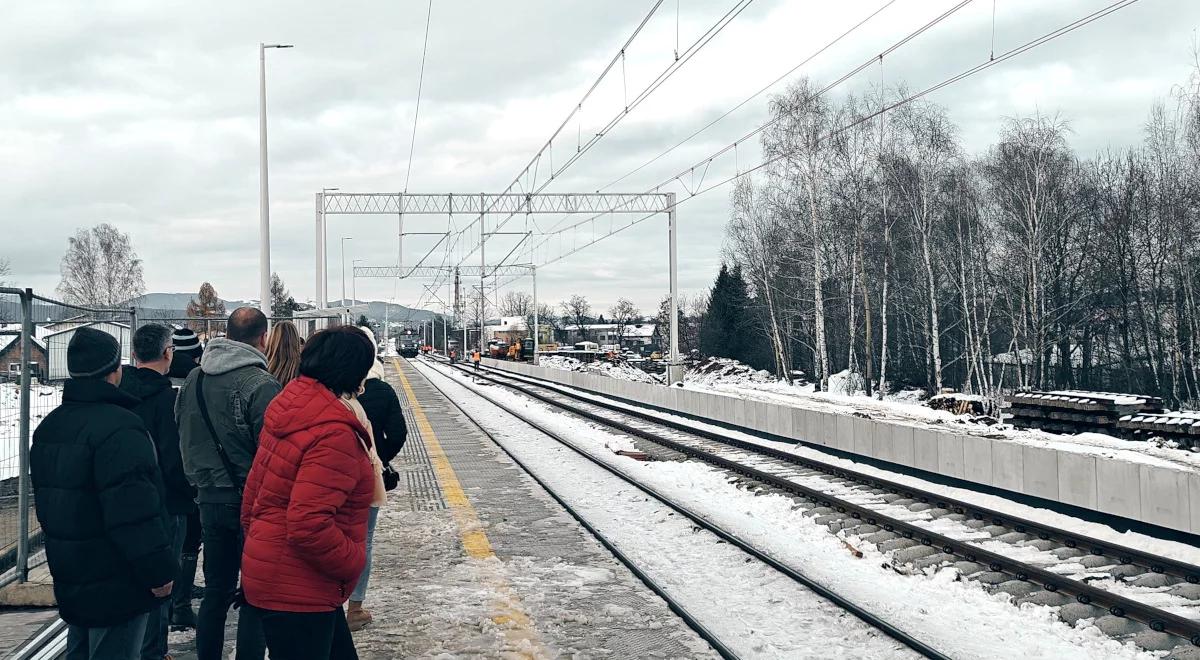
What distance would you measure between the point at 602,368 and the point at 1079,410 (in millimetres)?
41610

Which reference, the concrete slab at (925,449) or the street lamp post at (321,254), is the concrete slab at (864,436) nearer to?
the concrete slab at (925,449)

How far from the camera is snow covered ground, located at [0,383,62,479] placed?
6367 millimetres

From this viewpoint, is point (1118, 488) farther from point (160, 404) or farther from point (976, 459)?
point (160, 404)

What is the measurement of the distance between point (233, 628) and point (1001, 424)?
19.3 m

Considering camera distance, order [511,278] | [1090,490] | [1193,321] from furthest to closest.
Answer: [511,278]
[1193,321]
[1090,490]

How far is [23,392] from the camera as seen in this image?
6379 millimetres

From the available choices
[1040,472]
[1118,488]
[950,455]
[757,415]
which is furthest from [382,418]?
[757,415]

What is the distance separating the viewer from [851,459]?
15.4 metres

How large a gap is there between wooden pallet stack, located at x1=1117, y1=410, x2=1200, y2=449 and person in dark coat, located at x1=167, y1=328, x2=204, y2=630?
1689 centimetres

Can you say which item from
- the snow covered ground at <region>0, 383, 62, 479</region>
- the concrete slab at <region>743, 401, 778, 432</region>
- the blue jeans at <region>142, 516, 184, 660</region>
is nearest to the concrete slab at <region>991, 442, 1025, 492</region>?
the concrete slab at <region>743, 401, 778, 432</region>

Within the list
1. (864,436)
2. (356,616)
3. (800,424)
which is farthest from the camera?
(800,424)

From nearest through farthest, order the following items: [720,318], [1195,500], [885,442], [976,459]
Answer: [1195,500]
[976,459]
[885,442]
[720,318]

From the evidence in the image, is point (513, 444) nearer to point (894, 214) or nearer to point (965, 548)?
point (965, 548)

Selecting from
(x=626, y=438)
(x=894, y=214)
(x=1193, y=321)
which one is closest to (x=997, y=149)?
(x=894, y=214)
